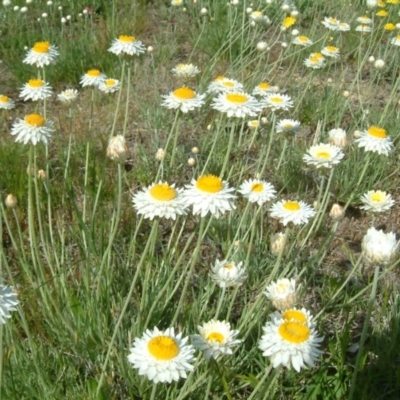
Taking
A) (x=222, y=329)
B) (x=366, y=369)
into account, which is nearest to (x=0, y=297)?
(x=222, y=329)

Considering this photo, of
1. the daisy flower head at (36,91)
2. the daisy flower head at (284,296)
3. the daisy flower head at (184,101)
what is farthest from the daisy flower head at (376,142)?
the daisy flower head at (36,91)

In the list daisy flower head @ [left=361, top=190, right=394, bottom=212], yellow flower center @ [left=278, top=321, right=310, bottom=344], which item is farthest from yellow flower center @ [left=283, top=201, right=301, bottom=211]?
yellow flower center @ [left=278, top=321, right=310, bottom=344]

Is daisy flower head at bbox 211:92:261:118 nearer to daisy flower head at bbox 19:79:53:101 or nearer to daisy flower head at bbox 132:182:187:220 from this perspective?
daisy flower head at bbox 132:182:187:220

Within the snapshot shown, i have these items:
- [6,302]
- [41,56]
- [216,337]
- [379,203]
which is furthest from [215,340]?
[41,56]

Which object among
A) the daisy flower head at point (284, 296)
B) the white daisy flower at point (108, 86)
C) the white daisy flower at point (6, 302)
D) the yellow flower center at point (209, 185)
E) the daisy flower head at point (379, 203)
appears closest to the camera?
the white daisy flower at point (6, 302)

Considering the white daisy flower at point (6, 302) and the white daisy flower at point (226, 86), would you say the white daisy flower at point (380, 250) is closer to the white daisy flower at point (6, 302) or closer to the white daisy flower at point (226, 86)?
the white daisy flower at point (6, 302)

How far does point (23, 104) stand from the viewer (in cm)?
427

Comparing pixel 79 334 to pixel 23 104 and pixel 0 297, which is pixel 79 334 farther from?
pixel 23 104

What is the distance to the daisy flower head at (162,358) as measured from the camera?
5.04ft

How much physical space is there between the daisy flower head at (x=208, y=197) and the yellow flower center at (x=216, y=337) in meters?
0.35

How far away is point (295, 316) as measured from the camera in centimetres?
172

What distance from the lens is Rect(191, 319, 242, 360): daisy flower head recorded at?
1717 mm

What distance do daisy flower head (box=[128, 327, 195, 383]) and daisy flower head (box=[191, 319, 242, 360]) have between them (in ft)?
0.28

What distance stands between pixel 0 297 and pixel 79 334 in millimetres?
745
